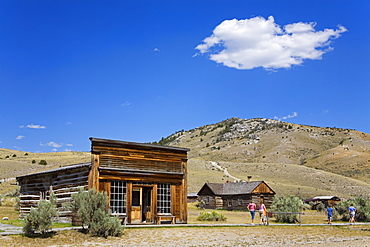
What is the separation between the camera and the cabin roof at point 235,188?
152 ft

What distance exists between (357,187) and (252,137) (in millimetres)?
61513

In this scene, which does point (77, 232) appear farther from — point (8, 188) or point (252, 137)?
point (252, 137)

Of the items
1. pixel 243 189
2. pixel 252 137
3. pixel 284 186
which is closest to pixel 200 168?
pixel 284 186

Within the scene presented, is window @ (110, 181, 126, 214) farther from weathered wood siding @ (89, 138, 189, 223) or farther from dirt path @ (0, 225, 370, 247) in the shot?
dirt path @ (0, 225, 370, 247)

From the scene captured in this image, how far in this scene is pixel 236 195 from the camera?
4744 cm

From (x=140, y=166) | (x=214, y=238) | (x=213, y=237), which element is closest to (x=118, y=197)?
(x=140, y=166)

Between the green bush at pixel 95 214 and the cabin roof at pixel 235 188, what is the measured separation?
97.4 ft

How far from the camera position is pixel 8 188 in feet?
171

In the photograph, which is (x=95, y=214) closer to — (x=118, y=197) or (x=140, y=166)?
(x=118, y=197)

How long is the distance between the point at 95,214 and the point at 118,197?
3676 millimetres

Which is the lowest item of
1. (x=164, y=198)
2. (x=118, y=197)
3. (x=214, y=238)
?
(x=214, y=238)

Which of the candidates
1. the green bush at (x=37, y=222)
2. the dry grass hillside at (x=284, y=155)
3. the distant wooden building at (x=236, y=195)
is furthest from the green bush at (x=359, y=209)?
the dry grass hillside at (x=284, y=155)

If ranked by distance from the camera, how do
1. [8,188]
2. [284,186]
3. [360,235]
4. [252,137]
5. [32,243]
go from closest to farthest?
[32,243], [360,235], [8,188], [284,186], [252,137]

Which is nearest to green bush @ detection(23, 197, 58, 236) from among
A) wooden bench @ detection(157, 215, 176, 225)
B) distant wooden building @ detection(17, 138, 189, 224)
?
distant wooden building @ detection(17, 138, 189, 224)
